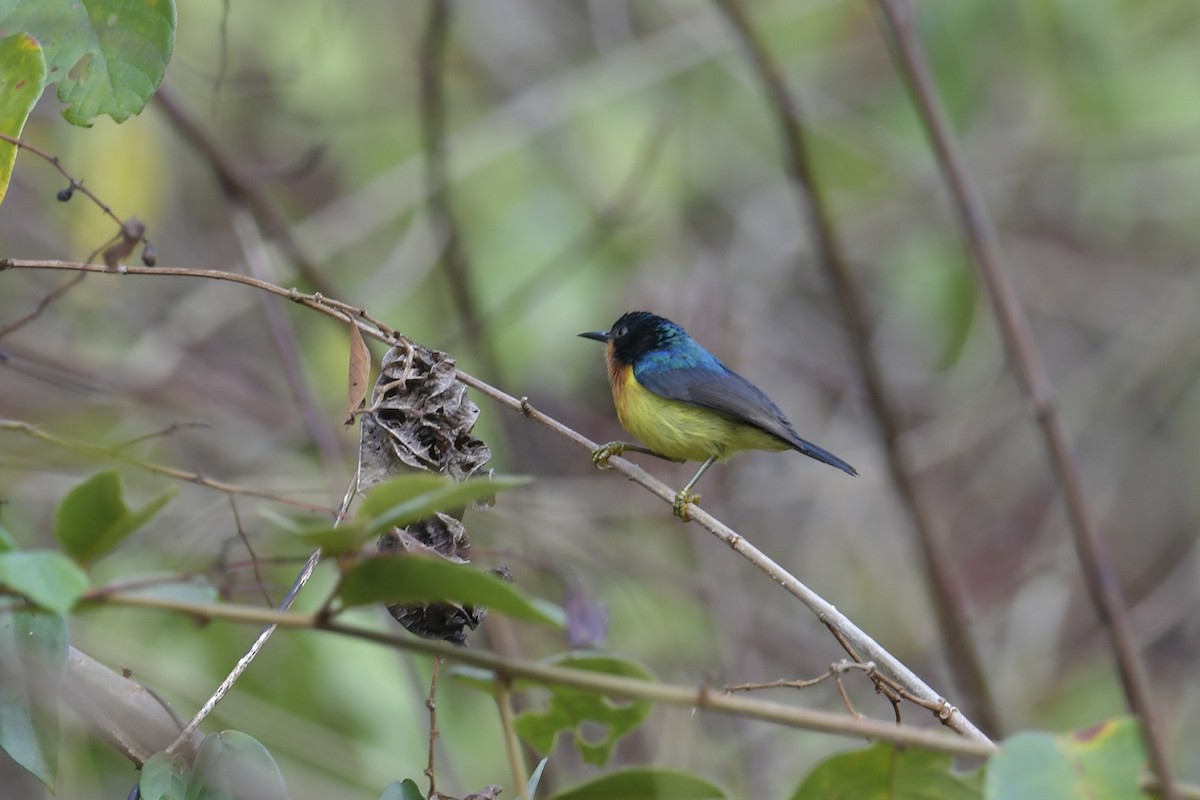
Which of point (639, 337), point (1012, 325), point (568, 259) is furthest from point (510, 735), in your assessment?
point (568, 259)

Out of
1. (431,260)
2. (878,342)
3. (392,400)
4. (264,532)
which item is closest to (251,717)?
(264,532)

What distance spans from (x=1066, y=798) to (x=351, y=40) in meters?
6.07

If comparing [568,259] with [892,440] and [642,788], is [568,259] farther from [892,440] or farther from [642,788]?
[642,788]

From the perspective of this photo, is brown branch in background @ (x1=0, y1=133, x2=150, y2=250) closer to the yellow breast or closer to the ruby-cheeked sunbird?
the ruby-cheeked sunbird

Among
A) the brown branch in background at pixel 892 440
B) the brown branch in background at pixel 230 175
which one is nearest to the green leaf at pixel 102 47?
the brown branch in background at pixel 230 175

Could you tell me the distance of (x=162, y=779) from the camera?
1.60 m

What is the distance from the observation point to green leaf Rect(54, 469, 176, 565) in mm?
1356

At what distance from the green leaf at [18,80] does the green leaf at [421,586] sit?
32.5 inches

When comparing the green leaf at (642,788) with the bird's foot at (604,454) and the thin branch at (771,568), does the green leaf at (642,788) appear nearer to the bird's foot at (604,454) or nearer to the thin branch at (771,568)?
the thin branch at (771,568)

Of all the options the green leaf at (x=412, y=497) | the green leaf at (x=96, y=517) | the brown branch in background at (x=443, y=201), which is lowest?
the green leaf at (x=96, y=517)

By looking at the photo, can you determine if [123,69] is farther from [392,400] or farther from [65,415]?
[65,415]

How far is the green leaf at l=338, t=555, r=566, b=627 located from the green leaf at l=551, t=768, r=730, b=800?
23 cm

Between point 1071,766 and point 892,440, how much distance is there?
11.6 ft

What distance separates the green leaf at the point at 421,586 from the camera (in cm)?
132
